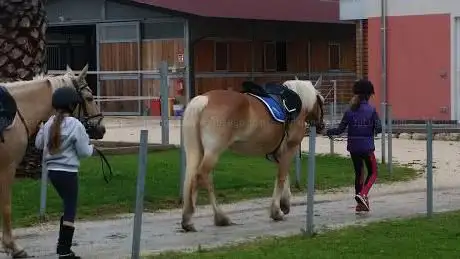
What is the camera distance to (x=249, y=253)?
9.30 metres

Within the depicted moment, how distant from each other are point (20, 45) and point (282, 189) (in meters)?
5.20

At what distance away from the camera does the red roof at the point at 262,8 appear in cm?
3653

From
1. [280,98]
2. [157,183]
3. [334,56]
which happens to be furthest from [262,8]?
[280,98]

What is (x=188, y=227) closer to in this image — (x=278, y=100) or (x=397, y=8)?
(x=278, y=100)

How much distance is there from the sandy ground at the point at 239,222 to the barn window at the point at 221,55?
20.9 m

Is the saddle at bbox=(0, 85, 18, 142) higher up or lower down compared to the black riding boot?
higher up

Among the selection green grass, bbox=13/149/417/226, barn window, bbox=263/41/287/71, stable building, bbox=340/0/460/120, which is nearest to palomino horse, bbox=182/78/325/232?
green grass, bbox=13/149/417/226

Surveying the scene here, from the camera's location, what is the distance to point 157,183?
1534 cm

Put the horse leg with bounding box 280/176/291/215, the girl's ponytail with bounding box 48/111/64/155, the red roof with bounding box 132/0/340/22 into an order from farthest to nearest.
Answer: the red roof with bounding box 132/0/340/22 → the horse leg with bounding box 280/176/291/215 → the girl's ponytail with bounding box 48/111/64/155

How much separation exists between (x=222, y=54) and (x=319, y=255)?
30051 millimetres

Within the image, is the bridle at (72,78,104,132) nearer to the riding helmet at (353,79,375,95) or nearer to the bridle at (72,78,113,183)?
the bridle at (72,78,113,183)

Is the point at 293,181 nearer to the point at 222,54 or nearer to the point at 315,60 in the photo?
the point at 222,54

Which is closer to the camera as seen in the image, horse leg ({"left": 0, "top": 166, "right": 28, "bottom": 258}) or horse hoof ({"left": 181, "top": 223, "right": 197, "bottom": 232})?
horse leg ({"left": 0, "top": 166, "right": 28, "bottom": 258})

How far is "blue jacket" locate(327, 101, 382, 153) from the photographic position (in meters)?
→ 13.0
